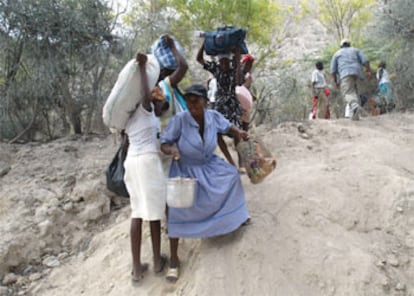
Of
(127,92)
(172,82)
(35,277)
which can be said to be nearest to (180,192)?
(127,92)

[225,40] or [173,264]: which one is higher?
[225,40]

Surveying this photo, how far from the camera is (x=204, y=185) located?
318 centimetres

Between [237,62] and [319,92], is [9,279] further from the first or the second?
[319,92]

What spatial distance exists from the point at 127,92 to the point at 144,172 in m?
0.63

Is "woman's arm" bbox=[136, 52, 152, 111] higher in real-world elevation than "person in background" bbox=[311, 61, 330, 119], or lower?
higher

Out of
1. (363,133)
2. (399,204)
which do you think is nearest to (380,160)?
(399,204)

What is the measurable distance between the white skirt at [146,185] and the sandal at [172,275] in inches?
17.1

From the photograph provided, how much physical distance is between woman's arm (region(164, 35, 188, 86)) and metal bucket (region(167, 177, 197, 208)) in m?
0.89

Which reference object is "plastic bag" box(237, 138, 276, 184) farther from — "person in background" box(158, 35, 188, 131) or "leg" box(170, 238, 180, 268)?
"leg" box(170, 238, 180, 268)

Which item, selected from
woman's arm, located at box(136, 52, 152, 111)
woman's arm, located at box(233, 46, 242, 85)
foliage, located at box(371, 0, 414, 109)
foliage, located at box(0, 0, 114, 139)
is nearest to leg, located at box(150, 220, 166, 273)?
woman's arm, located at box(136, 52, 152, 111)

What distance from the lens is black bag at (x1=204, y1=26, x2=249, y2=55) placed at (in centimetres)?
436

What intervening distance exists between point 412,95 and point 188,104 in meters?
8.52

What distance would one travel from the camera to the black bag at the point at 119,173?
339cm

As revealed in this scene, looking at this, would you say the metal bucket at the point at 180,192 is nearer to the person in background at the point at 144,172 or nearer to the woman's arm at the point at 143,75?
the person in background at the point at 144,172
